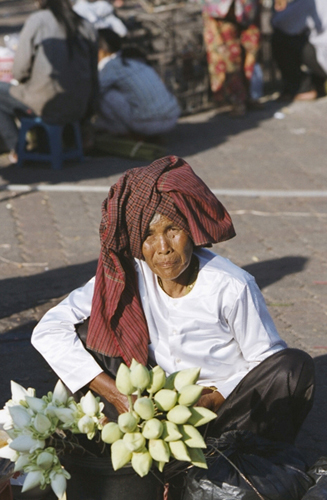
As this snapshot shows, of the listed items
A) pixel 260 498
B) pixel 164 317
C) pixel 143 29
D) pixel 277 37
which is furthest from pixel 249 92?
pixel 260 498

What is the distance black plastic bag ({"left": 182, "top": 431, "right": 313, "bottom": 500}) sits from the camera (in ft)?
7.47

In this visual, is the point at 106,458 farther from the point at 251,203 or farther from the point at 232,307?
the point at 251,203

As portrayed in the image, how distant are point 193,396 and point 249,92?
7620 mm

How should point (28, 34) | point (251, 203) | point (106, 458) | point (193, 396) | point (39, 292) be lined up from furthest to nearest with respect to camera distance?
point (28, 34) < point (251, 203) < point (39, 292) < point (106, 458) < point (193, 396)

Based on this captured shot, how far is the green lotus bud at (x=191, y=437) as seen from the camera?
2006 millimetres

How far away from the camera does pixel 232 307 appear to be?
8.45ft

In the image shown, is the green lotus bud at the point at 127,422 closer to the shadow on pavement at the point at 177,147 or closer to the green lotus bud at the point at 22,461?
the green lotus bud at the point at 22,461

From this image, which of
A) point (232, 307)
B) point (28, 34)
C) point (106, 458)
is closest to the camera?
point (106, 458)

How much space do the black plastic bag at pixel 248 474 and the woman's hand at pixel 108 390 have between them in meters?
0.33

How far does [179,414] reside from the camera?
6.56 feet

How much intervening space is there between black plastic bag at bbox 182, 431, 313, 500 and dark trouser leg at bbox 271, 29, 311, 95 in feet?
25.4

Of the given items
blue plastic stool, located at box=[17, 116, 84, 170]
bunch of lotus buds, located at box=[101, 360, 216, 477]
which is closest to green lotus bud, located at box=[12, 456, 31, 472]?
bunch of lotus buds, located at box=[101, 360, 216, 477]

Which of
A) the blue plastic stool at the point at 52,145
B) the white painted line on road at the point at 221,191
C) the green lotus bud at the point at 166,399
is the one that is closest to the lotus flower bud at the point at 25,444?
the green lotus bud at the point at 166,399

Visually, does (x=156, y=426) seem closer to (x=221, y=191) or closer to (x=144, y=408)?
(x=144, y=408)
